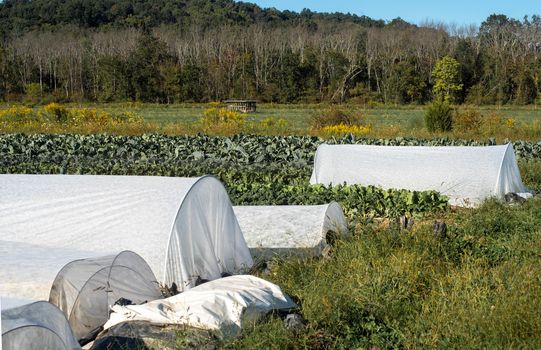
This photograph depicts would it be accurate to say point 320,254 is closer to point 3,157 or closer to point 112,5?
point 3,157

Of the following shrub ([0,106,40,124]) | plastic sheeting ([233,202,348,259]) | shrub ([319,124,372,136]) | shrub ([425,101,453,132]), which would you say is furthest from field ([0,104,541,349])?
shrub ([0,106,40,124])

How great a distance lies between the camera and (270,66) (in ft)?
242

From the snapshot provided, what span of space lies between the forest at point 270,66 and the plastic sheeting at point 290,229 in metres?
49.8

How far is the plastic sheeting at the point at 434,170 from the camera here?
11289mm

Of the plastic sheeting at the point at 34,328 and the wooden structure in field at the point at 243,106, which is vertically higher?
the plastic sheeting at the point at 34,328

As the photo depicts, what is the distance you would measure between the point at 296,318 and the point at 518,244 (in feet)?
10.5

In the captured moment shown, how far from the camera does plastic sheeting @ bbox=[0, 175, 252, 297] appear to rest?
5.99 m

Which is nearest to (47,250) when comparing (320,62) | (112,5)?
(320,62)

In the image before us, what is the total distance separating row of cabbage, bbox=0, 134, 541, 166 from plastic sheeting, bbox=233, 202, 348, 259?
22.5 ft

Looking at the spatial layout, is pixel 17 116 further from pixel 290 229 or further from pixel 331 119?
pixel 290 229

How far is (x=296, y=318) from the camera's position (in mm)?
5035

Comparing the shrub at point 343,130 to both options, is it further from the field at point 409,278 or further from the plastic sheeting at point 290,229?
the plastic sheeting at point 290,229

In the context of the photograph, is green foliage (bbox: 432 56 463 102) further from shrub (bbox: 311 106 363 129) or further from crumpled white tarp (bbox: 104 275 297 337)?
crumpled white tarp (bbox: 104 275 297 337)

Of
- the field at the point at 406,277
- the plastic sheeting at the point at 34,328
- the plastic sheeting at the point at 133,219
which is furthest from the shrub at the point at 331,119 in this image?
the plastic sheeting at the point at 34,328
